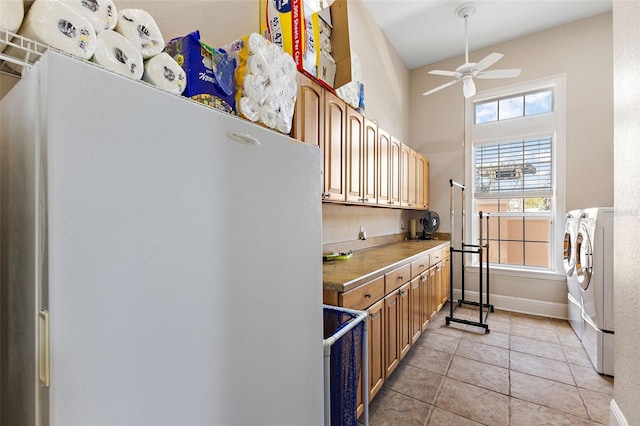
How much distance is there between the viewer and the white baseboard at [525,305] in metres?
3.46

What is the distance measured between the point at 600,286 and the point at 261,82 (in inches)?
115

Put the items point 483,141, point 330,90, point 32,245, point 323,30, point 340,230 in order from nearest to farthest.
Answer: point 32,245 → point 323,30 → point 330,90 → point 340,230 → point 483,141

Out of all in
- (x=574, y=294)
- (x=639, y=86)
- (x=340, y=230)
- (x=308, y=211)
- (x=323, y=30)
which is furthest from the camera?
(x=574, y=294)

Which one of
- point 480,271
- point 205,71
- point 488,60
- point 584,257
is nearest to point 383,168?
point 488,60

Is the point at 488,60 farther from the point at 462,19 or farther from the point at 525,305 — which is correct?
the point at 525,305

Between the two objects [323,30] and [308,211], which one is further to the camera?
[323,30]

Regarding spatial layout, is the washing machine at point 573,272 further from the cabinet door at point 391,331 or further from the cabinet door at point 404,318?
the cabinet door at point 391,331

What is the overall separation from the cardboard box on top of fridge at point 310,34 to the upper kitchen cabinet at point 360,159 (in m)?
0.41

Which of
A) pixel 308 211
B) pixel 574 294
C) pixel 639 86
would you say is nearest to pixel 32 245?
pixel 308 211

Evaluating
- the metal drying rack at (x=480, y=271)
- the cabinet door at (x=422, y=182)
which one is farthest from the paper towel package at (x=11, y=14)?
the cabinet door at (x=422, y=182)

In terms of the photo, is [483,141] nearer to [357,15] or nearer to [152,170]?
[357,15]

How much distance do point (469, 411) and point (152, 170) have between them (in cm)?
228

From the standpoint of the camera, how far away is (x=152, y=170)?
542mm

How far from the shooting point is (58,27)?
24.5 inches
